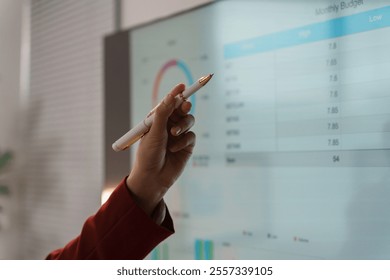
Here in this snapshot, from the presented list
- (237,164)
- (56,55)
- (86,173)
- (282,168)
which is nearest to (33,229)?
(86,173)

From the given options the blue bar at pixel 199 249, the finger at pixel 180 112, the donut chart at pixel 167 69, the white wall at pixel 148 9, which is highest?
the white wall at pixel 148 9

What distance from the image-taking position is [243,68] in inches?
31.6

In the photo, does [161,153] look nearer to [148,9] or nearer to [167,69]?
[167,69]

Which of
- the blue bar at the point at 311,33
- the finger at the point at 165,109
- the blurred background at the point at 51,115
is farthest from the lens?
the blurred background at the point at 51,115

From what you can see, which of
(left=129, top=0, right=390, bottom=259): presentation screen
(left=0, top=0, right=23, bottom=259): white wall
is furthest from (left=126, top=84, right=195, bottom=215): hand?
(left=0, top=0, right=23, bottom=259): white wall

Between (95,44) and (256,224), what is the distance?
2.51ft

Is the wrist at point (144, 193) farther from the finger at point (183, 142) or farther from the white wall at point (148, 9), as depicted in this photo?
the white wall at point (148, 9)

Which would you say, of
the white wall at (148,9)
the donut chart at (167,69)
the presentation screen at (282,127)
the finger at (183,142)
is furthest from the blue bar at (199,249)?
the white wall at (148,9)

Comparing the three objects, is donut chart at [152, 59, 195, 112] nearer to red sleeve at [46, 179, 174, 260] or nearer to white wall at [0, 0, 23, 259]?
red sleeve at [46, 179, 174, 260]

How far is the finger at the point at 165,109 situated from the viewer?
0.48 meters

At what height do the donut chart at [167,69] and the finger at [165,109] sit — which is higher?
the donut chart at [167,69]

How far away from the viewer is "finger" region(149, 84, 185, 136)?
1.57ft

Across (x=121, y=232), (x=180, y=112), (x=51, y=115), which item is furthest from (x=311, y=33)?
(x=51, y=115)

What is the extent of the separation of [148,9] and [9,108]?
1.99 ft
